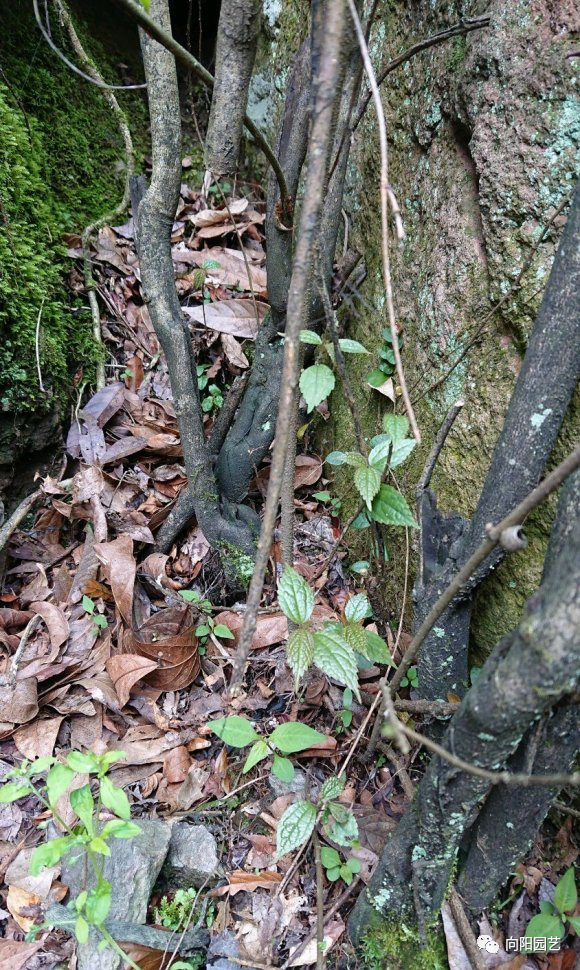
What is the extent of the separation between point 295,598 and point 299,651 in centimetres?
14

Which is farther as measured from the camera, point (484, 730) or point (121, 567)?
point (121, 567)

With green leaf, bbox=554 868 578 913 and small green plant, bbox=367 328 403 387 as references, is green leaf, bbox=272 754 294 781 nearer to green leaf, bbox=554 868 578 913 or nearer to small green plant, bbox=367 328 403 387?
green leaf, bbox=554 868 578 913

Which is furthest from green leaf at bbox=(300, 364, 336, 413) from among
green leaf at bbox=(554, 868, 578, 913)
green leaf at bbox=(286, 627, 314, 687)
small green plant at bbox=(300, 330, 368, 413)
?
green leaf at bbox=(554, 868, 578, 913)

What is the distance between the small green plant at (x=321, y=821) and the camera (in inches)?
64.6

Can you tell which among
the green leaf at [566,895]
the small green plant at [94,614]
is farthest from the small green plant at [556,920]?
the small green plant at [94,614]

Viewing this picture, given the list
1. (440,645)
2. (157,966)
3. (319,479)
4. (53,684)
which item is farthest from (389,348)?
(157,966)

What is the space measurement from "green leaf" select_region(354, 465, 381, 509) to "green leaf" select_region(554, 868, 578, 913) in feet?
4.00

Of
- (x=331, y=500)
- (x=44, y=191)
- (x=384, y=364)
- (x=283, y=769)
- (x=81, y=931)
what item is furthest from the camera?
(x=44, y=191)

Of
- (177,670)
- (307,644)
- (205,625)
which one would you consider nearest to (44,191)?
(205,625)

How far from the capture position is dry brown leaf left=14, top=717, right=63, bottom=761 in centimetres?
221

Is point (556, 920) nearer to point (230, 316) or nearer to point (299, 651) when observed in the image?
point (299, 651)

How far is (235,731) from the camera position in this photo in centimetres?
171

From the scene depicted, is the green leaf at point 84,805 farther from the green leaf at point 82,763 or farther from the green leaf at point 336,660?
the green leaf at point 336,660

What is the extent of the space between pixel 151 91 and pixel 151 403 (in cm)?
138
